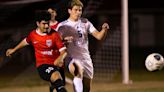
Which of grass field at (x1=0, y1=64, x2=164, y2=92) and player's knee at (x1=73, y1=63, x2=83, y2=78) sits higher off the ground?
player's knee at (x1=73, y1=63, x2=83, y2=78)

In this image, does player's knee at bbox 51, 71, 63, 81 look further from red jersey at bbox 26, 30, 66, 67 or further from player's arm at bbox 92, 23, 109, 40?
player's arm at bbox 92, 23, 109, 40

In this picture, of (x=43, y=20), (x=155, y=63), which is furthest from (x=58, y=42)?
(x=155, y=63)

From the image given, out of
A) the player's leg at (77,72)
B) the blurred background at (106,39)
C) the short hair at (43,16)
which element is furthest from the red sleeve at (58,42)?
the blurred background at (106,39)

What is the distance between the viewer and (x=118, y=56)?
647 inches

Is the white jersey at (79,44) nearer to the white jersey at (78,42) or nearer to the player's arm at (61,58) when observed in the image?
the white jersey at (78,42)

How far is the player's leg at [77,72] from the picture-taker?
976 cm

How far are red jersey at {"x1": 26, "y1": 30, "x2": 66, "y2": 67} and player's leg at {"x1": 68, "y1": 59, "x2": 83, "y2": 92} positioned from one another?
374 mm

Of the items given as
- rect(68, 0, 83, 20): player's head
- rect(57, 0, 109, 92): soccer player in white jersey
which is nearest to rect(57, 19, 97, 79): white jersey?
rect(57, 0, 109, 92): soccer player in white jersey

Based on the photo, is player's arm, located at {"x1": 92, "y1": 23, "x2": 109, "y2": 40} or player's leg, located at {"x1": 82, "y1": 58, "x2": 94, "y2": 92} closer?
player's arm, located at {"x1": 92, "y1": 23, "x2": 109, "y2": 40}

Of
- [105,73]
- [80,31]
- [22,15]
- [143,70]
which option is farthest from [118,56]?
[22,15]

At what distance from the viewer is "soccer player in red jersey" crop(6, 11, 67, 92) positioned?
30.3ft

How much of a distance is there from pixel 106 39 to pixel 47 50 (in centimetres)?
996

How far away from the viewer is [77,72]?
984 centimetres

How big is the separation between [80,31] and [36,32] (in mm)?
759
